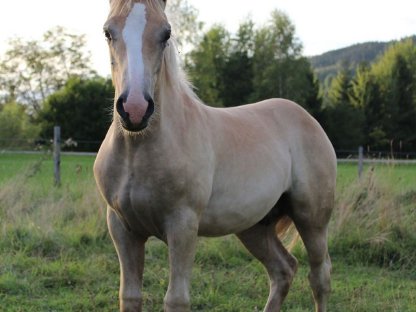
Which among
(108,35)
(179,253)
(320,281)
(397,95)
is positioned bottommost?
(320,281)

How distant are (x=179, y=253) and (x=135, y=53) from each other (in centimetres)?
94

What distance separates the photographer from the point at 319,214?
11.3 feet

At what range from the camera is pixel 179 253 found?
237cm

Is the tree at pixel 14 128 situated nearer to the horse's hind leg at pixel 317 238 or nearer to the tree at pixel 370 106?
the horse's hind leg at pixel 317 238

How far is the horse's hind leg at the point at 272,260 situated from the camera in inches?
140

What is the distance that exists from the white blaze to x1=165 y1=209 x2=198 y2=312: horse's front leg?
676 mm

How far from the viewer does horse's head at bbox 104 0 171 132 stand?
6.54ft

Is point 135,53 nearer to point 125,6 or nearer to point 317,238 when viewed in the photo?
point 125,6

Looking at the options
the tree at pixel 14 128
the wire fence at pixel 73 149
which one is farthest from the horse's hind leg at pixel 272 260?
the tree at pixel 14 128

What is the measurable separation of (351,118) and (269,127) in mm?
30661

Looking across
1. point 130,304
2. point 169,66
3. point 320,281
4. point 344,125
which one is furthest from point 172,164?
point 344,125

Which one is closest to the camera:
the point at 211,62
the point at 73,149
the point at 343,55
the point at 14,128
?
the point at 73,149

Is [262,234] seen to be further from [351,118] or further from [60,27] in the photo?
[60,27]

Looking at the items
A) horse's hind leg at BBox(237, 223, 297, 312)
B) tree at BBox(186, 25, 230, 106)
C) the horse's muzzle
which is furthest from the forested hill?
the horse's muzzle
